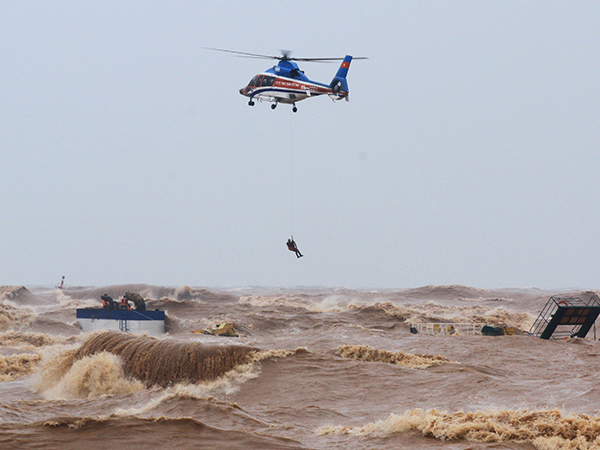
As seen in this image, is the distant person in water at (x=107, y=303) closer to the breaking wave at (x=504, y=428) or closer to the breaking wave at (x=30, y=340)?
the breaking wave at (x=30, y=340)

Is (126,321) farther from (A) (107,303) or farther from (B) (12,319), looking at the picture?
(B) (12,319)

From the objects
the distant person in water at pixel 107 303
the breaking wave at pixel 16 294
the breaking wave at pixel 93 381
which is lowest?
the breaking wave at pixel 16 294

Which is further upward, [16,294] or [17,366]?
[17,366]

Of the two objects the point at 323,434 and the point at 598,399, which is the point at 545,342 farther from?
the point at 323,434

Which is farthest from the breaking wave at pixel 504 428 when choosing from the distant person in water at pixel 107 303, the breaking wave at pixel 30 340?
the distant person in water at pixel 107 303

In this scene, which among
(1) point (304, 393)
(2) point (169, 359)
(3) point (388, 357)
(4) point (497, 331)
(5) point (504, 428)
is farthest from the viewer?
(4) point (497, 331)

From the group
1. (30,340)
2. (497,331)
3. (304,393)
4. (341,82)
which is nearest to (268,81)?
(341,82)

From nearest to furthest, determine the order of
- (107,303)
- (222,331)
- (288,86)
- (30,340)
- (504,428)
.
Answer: (504,428)
(288,86)
(222,331)
(30,340)
(107,303)
